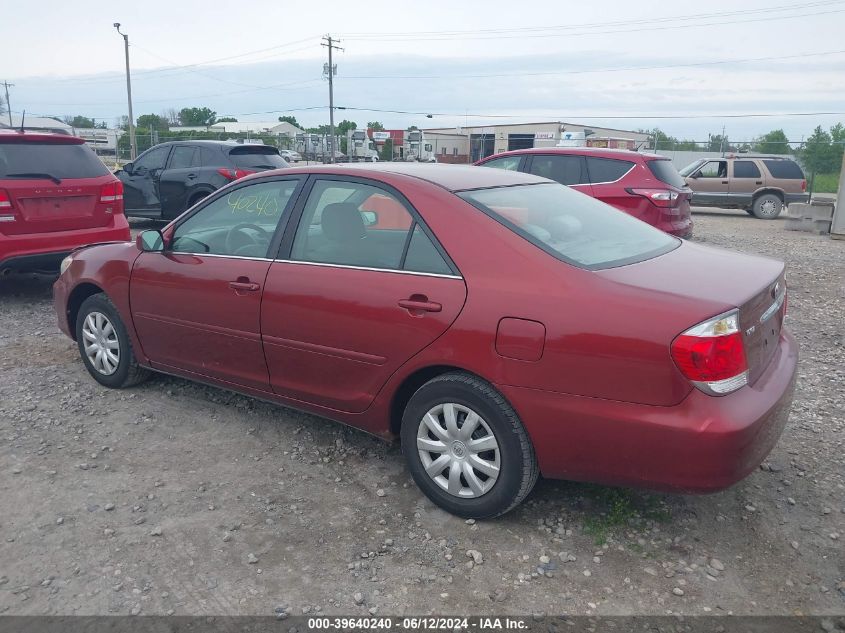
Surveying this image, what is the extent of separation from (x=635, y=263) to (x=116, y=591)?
261 cm

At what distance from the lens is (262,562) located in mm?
2982

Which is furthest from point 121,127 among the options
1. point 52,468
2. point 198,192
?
point 52,468

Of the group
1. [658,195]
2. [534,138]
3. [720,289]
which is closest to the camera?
[720,289]

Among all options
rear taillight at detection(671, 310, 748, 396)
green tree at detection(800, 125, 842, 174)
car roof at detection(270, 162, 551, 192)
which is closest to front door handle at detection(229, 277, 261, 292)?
car roof at detection(270, 162, 551, 192)

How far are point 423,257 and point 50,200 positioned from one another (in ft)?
17.0

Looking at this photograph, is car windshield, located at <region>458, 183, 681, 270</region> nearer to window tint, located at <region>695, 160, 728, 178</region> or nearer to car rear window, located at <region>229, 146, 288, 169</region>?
car rear window, located at <region>229, 146, 288, 169</region>

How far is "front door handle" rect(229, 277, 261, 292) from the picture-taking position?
12.6ft

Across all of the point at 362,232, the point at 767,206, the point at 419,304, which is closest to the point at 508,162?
the point at 362,232

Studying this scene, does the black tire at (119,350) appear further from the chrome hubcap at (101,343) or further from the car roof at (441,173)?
the car roof at (441,173)

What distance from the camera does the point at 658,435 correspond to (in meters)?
2.71

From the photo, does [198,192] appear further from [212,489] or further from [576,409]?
[576,409]

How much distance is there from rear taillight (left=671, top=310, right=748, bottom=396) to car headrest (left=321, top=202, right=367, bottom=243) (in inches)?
67.2

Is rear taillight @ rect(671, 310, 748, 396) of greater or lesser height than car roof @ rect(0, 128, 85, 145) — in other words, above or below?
below

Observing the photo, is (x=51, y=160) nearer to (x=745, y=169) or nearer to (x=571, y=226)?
(x=571, y=226)
